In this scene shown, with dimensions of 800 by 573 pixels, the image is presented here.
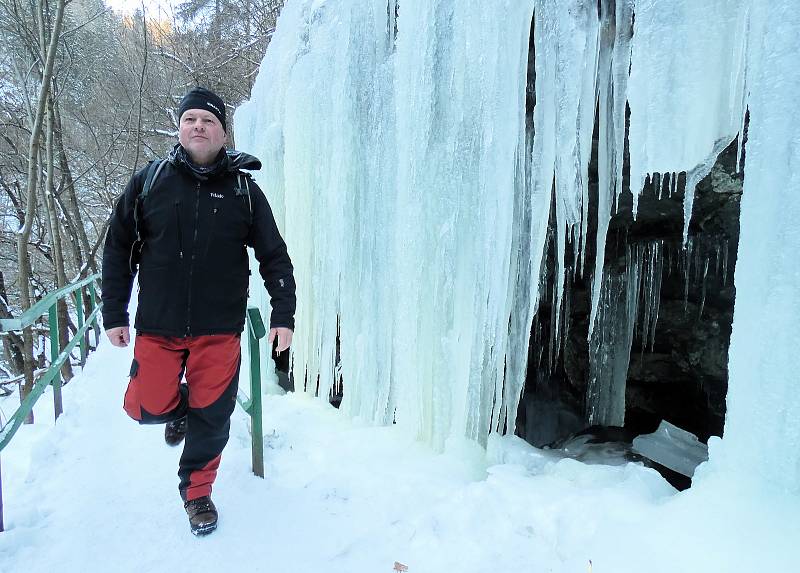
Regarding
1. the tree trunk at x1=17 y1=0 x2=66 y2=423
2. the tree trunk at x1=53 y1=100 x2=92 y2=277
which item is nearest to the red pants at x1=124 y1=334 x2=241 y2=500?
the tree trunk at x1=17 y1=0 x2=66 y2=423

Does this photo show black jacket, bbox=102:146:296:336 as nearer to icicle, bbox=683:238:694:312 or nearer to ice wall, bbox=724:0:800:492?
ice wall, bbox=724:0:800:492

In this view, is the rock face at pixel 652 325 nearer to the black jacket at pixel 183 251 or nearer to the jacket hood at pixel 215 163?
the jacket hood at pixel 215 163

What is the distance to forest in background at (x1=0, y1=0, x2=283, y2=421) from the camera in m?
8.71

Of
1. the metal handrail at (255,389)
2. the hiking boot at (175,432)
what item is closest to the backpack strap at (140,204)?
the metal handrail at (255,389)

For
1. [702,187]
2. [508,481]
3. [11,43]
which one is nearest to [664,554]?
[508,481]

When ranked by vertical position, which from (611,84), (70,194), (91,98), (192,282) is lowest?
(192,282)

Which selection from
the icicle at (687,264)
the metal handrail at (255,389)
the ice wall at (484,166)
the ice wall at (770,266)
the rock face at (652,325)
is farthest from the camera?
the icicle at (687,264)

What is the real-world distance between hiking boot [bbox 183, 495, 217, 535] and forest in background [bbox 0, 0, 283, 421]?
7.11 m

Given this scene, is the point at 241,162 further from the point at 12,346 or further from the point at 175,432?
the point at 12,346

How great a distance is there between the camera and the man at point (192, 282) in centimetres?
183

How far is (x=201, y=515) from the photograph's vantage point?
186 cm

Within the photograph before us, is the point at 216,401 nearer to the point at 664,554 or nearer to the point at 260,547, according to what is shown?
→ the point at 260,547

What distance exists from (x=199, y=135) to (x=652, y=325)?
4.40 meters

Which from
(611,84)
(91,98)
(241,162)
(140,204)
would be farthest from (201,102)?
(91,98)
